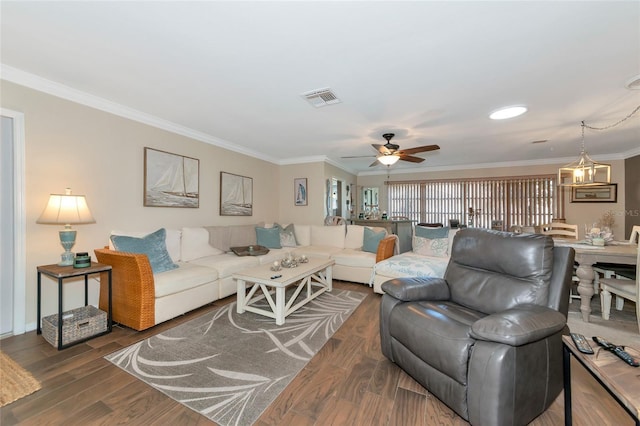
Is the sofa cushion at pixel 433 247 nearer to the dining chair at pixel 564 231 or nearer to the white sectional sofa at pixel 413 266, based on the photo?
the white sectional sofa at pixel 413 266

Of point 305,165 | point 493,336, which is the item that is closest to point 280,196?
point 305,165

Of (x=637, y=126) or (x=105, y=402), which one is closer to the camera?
(x=105, y=402)

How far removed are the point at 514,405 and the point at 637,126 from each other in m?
4.86

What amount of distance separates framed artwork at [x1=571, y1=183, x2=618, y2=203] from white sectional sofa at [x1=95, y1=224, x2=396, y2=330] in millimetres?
4935

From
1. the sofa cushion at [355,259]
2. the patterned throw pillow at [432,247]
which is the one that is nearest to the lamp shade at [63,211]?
the sofa cushion at [355,259]

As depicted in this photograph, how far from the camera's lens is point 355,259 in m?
4.23

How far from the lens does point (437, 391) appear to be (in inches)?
61.7

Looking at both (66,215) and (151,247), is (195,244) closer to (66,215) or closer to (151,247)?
(151,247)

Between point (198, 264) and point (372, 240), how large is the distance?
2777 millimetres

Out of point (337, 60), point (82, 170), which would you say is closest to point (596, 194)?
point (337, 60)

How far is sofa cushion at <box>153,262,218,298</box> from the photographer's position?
8.73 feet

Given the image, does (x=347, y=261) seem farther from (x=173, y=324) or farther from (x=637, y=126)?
(x=637, y=126)

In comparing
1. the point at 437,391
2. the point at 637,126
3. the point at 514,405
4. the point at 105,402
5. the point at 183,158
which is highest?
the point at 637,126

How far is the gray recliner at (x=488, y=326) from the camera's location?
1301 mm
